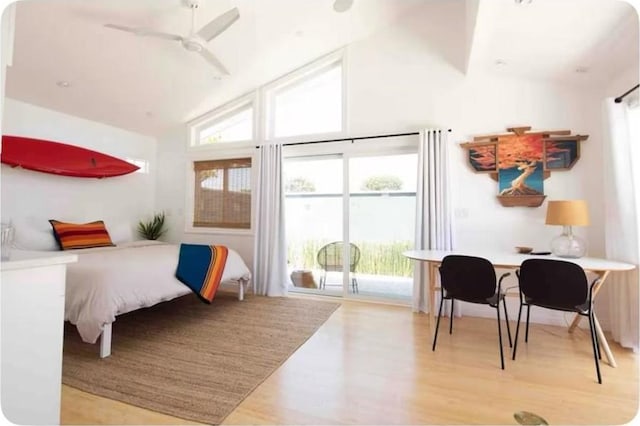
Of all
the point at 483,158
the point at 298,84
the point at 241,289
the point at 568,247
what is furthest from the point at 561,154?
the point at 241,289

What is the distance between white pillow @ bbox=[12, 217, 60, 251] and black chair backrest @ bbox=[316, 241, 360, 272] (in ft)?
10.8

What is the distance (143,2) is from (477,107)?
142 inches

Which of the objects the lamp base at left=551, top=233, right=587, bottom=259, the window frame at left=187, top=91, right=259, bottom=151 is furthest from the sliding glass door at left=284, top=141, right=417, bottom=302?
the lamp base at left=551, top=233, right=587, bottom=259

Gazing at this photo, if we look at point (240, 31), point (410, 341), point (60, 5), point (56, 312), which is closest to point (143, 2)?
point (60, 5)

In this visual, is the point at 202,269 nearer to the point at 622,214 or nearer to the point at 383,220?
the point at 383,220

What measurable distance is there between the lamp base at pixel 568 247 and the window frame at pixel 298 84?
266 centimetres

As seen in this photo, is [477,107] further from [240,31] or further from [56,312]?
[56,312]

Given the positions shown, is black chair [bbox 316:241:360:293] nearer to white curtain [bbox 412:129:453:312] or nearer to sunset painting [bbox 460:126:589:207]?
white curtain [bbox 412:129:453:312]

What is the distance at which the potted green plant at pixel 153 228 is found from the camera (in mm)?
4891

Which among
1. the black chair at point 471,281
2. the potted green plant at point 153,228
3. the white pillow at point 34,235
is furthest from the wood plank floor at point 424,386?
the potted green plant at point 153,228

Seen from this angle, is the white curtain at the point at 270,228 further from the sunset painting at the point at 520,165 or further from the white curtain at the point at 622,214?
the white curtain at the point at 622,214

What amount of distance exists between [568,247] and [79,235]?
17.7ft

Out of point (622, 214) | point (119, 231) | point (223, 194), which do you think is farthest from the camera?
point (223, 194)

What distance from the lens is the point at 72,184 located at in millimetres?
4086
